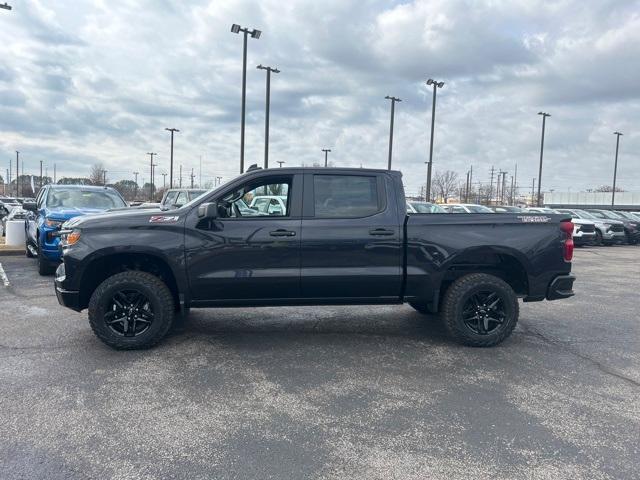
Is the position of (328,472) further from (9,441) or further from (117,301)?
(117,301)

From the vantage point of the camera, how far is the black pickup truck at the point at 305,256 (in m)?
5.05

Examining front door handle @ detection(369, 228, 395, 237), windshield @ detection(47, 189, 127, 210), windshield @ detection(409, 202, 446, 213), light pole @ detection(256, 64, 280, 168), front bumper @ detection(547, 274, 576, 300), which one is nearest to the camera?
front door handle @ detection(369, 228, 395, 237)

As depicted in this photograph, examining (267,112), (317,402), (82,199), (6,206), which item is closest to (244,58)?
(267,112)

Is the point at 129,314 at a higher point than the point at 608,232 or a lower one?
lower

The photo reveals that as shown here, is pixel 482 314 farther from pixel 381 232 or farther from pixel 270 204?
pixel 270 204

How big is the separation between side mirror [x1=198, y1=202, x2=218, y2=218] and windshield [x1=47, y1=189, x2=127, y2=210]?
259 inches

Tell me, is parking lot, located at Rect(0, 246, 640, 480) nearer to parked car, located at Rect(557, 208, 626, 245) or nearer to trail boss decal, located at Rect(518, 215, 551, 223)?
trail boss decal, located at Rect(518, 215, 551, 223)

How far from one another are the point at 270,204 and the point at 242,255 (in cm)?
63

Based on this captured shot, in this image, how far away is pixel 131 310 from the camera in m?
5.14

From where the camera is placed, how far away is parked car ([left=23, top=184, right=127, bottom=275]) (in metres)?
9.34

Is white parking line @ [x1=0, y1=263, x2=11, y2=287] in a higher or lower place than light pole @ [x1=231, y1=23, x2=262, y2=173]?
lower

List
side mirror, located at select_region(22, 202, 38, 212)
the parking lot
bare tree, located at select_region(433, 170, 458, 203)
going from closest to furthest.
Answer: the parking lot < side mirror, located at select_region(22, 202, 38, 212) < bare tree, located at select_region(433, 170, 458, 203)

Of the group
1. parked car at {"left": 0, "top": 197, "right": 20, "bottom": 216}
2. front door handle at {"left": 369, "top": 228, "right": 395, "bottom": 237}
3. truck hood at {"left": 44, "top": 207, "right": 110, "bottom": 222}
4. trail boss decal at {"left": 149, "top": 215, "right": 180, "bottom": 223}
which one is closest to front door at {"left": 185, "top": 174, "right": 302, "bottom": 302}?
trail boss decal at {"left": 149, "top": 215, "right": 180, "bottom": 223}

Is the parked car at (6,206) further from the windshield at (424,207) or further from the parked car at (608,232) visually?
the parked car at (608,232)
